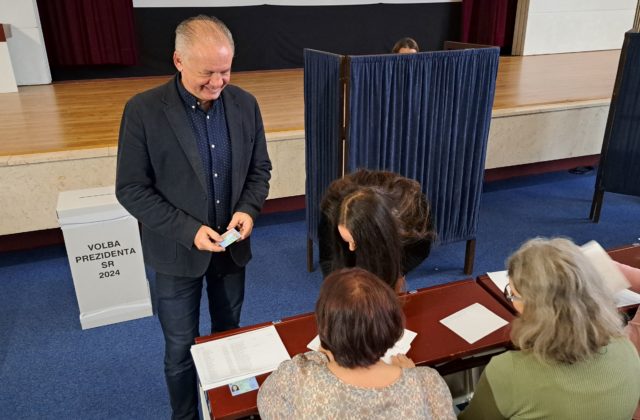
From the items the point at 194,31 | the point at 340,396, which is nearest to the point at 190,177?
the point at 194,31

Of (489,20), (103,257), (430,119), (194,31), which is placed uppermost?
(194,31)

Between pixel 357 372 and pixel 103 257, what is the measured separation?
2.00 meters

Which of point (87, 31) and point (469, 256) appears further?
point (87, 31)

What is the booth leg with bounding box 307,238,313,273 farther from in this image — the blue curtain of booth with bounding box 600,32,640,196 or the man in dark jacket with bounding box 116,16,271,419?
the blue curtain of booth with bounding box 600,32,640,196

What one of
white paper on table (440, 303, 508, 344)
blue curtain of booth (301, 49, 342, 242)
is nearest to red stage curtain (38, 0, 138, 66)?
blue curtain of booth (301, 49, 342, 242)

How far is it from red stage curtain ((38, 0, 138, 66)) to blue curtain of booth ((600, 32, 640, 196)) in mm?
4956

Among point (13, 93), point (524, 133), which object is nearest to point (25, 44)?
point (13, 93)

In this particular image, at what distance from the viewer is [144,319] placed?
276 centimetres

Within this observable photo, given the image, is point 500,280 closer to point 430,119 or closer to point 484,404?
point 484,404

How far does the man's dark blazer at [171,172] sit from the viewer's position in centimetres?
160

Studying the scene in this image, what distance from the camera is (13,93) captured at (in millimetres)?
5277

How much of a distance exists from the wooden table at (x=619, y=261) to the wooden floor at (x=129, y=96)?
7.00 ft

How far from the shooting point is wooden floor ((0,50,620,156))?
3545 millimetres

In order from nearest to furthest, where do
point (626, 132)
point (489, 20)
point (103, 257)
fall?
point (103, 257), point (626, 132), point (489, 20)
